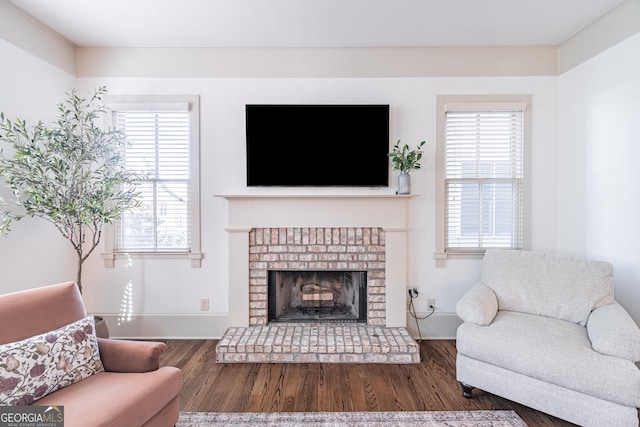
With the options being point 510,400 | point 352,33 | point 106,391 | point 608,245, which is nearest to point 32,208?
point 106,391

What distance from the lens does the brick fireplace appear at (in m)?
2.99

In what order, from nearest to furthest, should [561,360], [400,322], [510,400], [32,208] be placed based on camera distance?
[561,360]
[510,400]
[32,208]
[400,322]

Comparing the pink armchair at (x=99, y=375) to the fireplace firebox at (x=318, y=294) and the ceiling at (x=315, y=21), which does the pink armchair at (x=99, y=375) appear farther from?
the ceiling at (x=315, y=21)

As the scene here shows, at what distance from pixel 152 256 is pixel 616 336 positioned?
11.5ft

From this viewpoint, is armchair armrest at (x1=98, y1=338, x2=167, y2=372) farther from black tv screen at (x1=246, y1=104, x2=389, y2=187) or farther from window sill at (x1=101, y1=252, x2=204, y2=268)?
black tv screen at (x1=246, y1=104, x2=389, y2=187)

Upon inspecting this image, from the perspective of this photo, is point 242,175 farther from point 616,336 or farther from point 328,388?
point 616,336

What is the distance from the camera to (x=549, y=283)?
235 cm

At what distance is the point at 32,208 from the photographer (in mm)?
2314

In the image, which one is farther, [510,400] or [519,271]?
[519,271]

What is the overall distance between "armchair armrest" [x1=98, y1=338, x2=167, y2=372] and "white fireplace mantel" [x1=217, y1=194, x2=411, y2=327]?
1.31 metres

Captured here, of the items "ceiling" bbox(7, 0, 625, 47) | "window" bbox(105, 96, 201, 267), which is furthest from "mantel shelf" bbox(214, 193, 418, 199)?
"ceiling" bbox(7, 0, 625, 47)

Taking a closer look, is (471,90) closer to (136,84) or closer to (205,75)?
(205,75)

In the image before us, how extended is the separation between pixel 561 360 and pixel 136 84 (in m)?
3.93

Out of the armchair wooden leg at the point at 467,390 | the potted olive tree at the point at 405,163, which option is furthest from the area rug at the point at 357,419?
the potted olive tree at the point at 405,163
